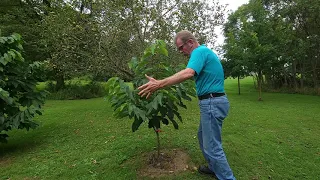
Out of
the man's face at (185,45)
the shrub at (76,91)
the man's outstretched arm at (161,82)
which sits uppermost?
the man's face at (185,45)

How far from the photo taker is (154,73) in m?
3.54

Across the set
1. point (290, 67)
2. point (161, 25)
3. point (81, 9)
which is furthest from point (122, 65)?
point (290, 67)

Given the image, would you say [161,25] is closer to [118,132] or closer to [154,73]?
[118,132]

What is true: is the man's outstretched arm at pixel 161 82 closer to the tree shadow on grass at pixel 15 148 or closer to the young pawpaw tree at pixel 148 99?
the young pawpaw tree at pixel 148 99

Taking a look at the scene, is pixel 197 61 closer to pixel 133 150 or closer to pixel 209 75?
pixel 209 75

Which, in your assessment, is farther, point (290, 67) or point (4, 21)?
point (290, 67)

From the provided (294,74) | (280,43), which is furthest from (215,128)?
(294,74)

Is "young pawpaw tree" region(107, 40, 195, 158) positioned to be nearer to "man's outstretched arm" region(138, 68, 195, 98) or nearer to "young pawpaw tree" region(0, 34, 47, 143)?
"man's outstretched arm" region(138, 68, 195, 98)

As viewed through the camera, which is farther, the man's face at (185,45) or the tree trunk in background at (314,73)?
the tree trunk in background at (314,73)

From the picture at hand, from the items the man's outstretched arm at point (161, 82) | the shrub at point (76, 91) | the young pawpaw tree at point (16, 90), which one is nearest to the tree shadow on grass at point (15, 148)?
the young pawpaw tree at point (16, 90)

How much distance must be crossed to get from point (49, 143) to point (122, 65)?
4.19 metres

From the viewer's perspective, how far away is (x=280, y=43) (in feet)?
50.3

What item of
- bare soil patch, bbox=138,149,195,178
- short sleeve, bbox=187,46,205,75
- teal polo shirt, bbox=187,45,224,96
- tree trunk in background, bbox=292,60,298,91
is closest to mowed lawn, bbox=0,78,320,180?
bare soil patch, bbox=138,149,195,178

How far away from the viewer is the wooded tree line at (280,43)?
14.9 meters
